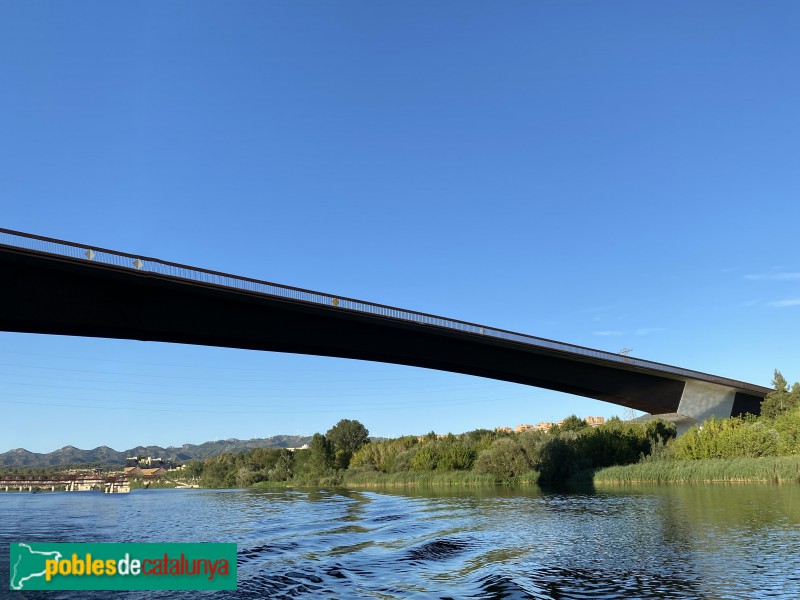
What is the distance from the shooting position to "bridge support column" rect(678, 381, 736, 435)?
196 ft

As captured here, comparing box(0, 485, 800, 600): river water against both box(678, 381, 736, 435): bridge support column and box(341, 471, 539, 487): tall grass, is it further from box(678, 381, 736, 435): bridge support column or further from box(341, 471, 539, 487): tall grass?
box(341, 471, 539, 487): tall grass

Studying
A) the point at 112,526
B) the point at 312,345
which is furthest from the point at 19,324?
the point at 312,345

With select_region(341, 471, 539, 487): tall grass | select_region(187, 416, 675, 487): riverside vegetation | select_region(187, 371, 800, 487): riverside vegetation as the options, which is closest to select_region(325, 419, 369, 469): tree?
select_region(187, 416, 675, 487): riverside vegetation

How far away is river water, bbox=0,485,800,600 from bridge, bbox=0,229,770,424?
11.2 metres

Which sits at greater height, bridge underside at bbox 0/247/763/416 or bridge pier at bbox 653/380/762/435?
bridge underside at bbox 0/247/763/416

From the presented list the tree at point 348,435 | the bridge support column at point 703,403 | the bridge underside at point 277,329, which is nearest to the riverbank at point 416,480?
the bridge underside at point 277,329

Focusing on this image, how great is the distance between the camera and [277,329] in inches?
1585

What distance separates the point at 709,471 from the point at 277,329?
37404 millimetres

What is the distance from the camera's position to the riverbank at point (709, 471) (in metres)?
43.6

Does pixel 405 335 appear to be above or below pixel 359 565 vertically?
above

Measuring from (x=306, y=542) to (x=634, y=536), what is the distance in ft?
43.3

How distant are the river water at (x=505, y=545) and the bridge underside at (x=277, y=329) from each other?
36.6 feet

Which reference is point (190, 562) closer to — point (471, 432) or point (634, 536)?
point (634, 536)

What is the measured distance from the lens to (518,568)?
57.1 ft
